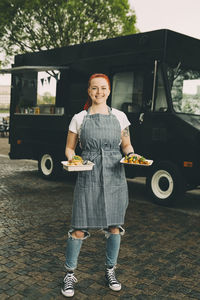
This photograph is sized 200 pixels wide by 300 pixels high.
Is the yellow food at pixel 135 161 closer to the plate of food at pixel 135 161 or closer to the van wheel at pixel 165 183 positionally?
the plate of food at pixel 135 161

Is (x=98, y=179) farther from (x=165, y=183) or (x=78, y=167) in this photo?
(x=165, y=183)

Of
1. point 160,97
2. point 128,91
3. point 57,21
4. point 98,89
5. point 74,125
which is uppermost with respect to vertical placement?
point 57,21

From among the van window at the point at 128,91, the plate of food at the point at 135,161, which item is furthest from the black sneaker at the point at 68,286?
the van window at the point at 128,91

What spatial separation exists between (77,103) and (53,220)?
3.27 m

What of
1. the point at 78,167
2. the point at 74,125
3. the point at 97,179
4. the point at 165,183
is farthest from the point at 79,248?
the point at 165,183

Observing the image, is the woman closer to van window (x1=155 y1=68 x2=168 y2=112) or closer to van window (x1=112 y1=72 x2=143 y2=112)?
van window (x1=155 y1=68 x2=168 y2=112)

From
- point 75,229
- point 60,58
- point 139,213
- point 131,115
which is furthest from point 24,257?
point 60,58

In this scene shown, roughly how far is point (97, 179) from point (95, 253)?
1393 millimetres

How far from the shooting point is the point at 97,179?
2910 mm

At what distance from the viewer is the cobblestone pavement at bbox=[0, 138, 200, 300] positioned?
3.13 meters

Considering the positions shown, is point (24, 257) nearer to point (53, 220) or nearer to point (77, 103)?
point (53, 220)

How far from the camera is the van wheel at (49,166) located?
27.6 feet

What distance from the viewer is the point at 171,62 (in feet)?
20.7

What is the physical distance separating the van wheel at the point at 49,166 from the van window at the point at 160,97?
3.05m
